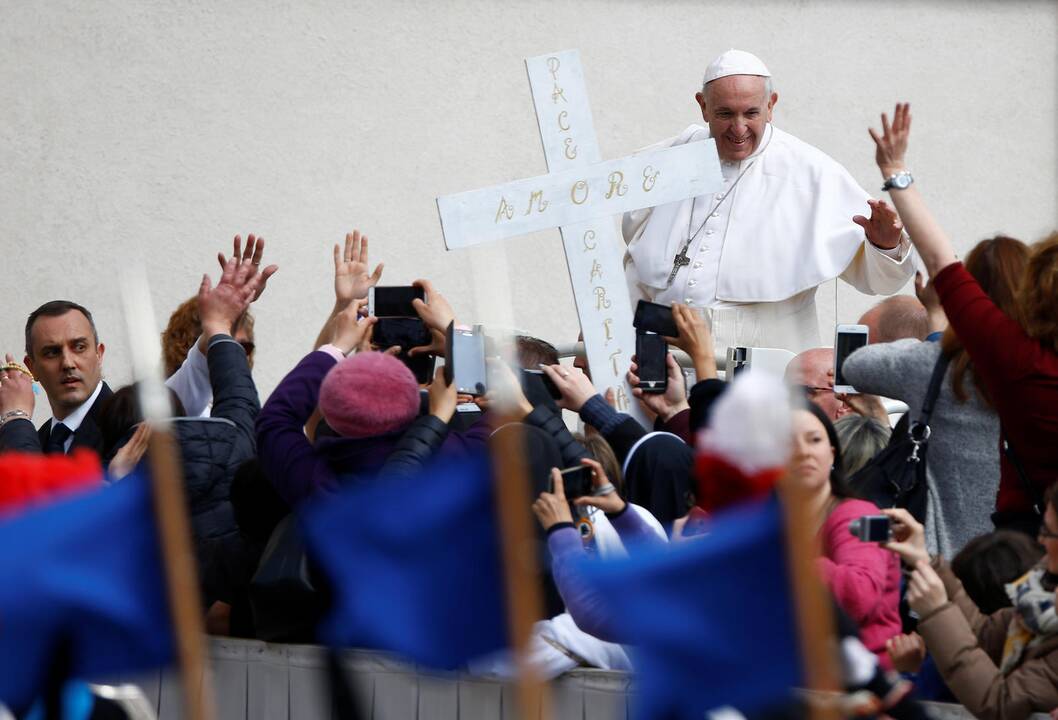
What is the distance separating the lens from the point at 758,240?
17.0 feet

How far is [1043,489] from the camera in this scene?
3.25 m

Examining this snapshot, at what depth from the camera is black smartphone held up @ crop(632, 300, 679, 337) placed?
4074mm

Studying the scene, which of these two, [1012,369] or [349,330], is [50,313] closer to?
[349,330]

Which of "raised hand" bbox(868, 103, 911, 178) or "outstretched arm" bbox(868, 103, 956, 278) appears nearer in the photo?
"outstretched arm" bbox(868, 103, 956, 278)

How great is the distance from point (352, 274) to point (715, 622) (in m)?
2.35

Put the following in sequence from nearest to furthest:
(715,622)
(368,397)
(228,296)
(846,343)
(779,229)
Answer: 1. (715,622)
2. (368,397)
3. (846,343)
4. (228,296)
5. (779,229)

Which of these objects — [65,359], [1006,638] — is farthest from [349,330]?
[1006,638]

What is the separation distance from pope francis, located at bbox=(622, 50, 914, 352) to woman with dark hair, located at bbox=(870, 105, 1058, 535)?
1723mm

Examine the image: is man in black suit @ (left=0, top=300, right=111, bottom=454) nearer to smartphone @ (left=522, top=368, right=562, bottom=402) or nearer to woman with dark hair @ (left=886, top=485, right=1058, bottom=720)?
smartphone @ (left=522, top=368, right=562, bottom=402)

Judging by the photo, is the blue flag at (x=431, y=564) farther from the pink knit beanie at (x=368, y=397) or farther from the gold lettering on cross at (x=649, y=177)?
the gold lettering on cross at (x=649, y=177)

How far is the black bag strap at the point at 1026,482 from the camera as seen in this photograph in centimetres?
325

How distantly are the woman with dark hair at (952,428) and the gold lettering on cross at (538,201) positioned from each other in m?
1.54

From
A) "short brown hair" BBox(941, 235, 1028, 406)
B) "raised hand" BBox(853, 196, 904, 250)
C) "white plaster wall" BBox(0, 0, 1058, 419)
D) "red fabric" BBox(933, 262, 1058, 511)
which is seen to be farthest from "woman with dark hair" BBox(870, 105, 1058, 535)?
"white plaster wall" BBox(0, 0, 1058, 419)

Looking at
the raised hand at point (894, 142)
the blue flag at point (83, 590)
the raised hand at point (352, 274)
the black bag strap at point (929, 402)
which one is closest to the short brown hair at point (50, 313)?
the raised hand at point (352, 274)
